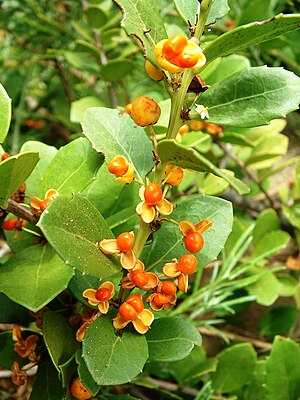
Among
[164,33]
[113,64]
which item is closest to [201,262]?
[164,33]

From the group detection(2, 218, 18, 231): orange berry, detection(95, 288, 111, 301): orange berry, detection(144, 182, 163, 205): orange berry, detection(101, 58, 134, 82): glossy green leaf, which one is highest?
detection(144, 182, 163, 205): orange berry

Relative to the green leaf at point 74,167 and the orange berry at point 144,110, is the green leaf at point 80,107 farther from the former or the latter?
the orange berry at point 144,110

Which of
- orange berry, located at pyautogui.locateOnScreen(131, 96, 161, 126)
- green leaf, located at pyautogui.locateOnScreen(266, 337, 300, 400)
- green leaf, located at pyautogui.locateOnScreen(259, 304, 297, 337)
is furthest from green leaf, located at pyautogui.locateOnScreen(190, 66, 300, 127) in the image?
green leaf, located at pyautogui.locateOnScreen(259, 304, 297, 337)

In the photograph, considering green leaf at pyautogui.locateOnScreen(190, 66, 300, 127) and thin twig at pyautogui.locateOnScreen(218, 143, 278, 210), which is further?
thin twig at pyautogui.locateOnScreen(218, 143, 278, 210)

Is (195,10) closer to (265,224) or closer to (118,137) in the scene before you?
(118,137)

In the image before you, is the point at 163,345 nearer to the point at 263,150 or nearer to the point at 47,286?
the point at 47,286

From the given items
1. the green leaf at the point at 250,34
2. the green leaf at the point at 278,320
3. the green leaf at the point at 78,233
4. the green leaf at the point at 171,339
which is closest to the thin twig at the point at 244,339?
the green leaf at the point at 278,320

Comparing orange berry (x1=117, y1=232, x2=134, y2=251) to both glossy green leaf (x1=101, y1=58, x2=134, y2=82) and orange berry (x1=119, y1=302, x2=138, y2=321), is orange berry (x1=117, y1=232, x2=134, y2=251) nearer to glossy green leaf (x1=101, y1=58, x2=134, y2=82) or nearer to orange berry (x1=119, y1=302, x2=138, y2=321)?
orange berry (x1=119, y1=302, x2=138, y2=321)
